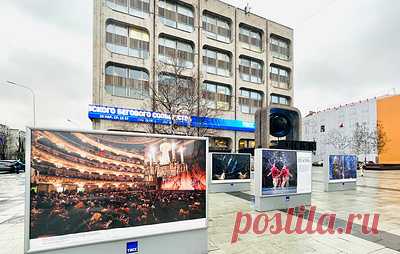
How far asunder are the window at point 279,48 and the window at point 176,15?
1671cm

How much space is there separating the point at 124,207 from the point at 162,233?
2.85 feet

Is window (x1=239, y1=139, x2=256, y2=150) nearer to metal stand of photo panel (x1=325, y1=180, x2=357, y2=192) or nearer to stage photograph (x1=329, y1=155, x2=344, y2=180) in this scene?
metal stand of photo panel (x1=325, y1=180, x2=357, y2=192)

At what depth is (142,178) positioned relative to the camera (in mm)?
4234

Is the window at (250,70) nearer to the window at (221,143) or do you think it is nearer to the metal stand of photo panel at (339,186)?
the window at (221,143)

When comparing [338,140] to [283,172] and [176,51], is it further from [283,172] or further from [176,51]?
[283,172]

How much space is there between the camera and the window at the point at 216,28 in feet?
121

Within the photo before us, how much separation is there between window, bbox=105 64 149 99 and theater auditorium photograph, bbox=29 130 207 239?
1046 inches

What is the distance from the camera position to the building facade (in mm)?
43781

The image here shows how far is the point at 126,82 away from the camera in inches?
1166

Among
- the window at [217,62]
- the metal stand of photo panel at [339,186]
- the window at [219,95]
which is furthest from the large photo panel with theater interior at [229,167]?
the window at [217,62]

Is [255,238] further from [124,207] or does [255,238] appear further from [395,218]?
[395,218]

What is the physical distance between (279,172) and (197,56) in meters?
28.5

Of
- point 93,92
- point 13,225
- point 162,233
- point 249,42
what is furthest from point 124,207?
point 249,42

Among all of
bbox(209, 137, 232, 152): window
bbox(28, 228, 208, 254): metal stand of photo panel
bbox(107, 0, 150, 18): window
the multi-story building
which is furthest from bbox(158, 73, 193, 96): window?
bbox(28, 228, 208, 254): metal stand of photo panel
